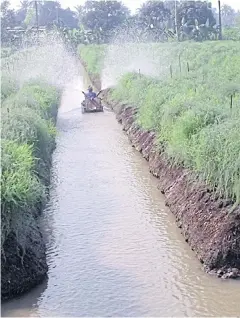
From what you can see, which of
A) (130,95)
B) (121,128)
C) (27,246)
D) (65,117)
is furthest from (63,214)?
(65,117)

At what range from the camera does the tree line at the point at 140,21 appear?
54.0 m

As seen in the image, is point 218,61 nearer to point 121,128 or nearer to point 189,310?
point 121,128

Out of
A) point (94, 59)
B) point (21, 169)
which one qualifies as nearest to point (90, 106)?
point (94, 59)

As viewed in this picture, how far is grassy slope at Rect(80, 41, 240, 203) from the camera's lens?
11.8 metres

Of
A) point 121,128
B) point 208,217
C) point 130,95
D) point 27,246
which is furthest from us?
point 130,95

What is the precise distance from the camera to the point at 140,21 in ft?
208

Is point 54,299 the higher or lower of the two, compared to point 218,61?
lower

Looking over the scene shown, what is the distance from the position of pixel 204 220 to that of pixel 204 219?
0.03 m

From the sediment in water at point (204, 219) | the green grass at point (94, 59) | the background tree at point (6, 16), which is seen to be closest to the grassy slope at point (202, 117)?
the sediment in water at point (204, 219)

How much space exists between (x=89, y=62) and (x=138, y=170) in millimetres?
34250

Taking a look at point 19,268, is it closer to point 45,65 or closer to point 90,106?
point 90,106

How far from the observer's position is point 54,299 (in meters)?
10.1

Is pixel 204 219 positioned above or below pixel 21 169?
below

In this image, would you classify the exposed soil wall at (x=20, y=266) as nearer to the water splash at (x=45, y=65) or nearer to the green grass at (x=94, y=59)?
the water splash at (x=45, y=65)
